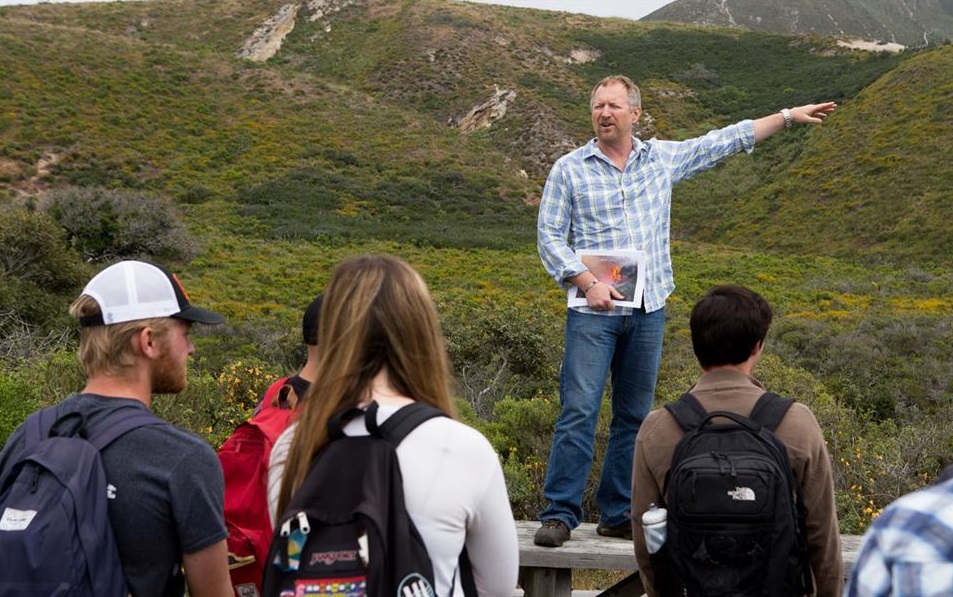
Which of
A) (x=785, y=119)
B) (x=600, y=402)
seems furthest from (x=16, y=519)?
(x=785, y=119)

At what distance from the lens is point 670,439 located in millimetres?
2240

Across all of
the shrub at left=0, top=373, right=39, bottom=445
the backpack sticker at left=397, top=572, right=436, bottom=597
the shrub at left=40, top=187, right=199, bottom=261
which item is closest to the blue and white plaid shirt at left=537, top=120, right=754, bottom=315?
the backpack sticker at left=397, top=572, right=436, bottom=597

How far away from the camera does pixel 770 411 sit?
217 centimetres

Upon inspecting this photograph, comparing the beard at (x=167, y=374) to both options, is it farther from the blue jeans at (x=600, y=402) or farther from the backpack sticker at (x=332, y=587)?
the blue jeans at (x=600, y=402)

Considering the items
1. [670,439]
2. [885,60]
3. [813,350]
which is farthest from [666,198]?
[885,60]

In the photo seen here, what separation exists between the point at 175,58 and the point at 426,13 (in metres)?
18.3

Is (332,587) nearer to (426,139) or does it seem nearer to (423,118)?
(426,139)

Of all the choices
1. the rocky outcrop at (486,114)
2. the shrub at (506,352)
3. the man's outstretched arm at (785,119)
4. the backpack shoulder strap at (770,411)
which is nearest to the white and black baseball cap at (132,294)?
the backpack shoulder strap at (770,411)

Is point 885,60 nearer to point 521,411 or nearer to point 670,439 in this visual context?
point 521,411

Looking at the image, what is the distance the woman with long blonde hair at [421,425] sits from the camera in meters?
1.50

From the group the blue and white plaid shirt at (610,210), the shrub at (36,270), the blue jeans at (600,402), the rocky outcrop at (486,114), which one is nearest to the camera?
the blue jeans at (600,402)

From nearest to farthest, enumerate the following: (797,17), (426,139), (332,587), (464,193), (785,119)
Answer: (332,587) < (785,119) < (464,193) < (426,139) < (797,17)

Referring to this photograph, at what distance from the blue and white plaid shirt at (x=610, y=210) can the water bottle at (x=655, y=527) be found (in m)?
1.12

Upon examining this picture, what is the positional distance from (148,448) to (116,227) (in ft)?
61.8
